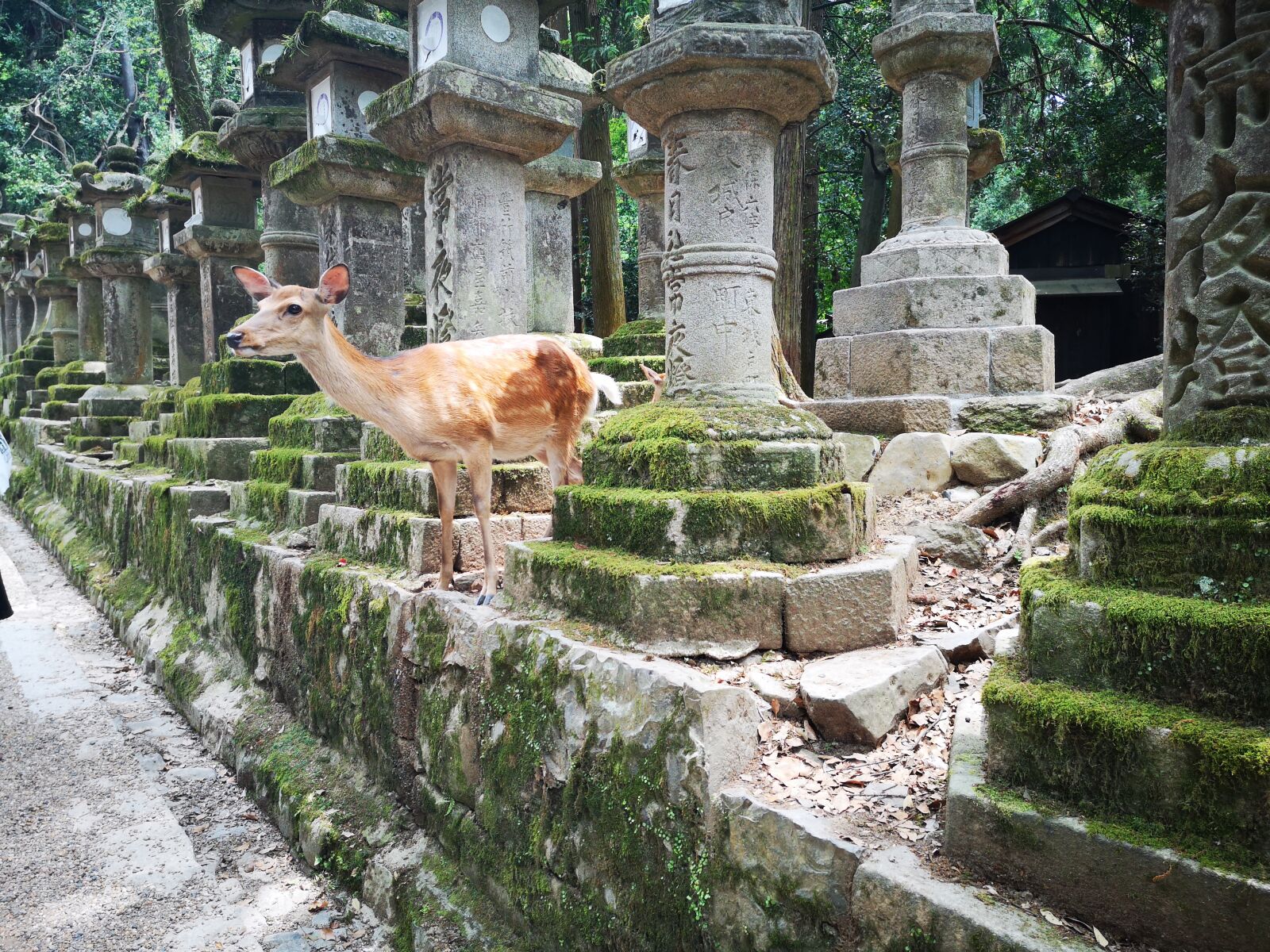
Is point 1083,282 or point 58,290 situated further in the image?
point 58,290

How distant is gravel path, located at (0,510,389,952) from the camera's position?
3.74 metres

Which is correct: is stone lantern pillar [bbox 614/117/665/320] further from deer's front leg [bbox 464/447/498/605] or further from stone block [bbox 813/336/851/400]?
deer's front leg [bbox 464/447/498/605]

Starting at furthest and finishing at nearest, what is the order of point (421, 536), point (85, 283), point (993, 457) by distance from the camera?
point (85, 283) < point (993, 457) < point (421, 536)

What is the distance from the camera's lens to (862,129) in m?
14.2

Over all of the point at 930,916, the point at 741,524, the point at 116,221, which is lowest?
the point at 930,916

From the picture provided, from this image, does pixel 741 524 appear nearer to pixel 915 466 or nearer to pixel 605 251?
pixel 915 466

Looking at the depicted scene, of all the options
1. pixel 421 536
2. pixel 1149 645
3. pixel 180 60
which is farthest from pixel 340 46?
pixel 180 60

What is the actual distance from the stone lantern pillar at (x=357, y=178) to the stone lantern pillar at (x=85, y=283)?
1125 centimetres

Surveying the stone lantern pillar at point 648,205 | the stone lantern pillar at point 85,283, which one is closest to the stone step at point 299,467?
the stone lantern pillar at point 648,205

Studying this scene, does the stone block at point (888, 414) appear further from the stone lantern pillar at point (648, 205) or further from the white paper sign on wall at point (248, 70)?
the white paper sign on wall at point (248, 70)

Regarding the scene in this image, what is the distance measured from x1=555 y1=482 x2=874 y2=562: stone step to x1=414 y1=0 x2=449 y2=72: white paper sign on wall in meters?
3.11

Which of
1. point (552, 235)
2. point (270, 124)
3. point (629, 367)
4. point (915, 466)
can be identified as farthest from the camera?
point (270, 124)

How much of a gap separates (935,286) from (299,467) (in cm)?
446

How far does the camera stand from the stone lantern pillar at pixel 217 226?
9844mm
